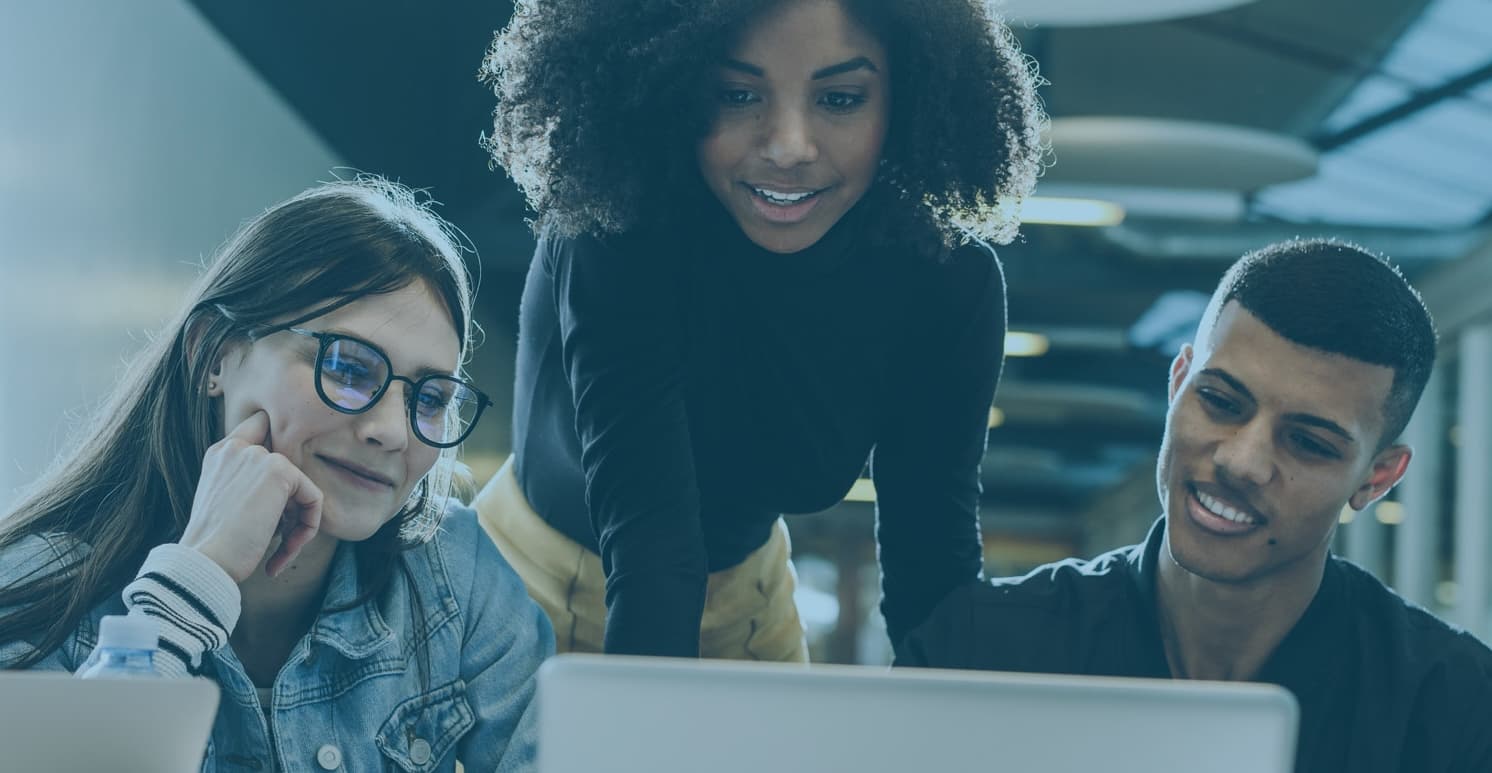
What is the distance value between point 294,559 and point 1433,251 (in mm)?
6893

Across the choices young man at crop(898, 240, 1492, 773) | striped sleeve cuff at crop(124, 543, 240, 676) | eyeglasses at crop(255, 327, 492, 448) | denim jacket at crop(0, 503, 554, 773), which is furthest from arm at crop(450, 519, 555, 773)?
young man at crop(898, 240, 1492, 773)

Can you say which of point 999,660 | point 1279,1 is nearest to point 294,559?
point 999,660

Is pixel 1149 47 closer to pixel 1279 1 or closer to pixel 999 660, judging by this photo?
pixel 1279 1

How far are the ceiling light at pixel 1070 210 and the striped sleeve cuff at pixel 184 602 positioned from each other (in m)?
4.90

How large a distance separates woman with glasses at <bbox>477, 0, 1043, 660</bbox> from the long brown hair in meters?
0.21

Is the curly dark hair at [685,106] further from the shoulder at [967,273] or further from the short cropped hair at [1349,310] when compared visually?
the short cropped hair at [1349,310]

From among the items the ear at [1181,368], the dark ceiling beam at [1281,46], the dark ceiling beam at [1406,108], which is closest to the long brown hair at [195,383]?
the ear at [1181,368]

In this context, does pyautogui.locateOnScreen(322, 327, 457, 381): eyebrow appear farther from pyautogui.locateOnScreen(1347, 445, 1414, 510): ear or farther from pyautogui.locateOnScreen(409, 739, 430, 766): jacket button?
pyautogui.locateOnScreen(1347, 445, 1414, 510): ear

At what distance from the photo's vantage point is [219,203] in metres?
4.61

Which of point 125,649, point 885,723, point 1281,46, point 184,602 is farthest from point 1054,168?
point 885,723

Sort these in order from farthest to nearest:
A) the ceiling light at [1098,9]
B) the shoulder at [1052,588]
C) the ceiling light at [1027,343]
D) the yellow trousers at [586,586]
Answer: the ceiling light at [1027,343]
the ceiling light at [1098,9]
the yellow trousers at [586,586]
the shoulder at [1052,588]

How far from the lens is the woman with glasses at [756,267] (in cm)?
164

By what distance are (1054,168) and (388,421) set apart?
4.22 m

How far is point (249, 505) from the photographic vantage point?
4.87 ft
